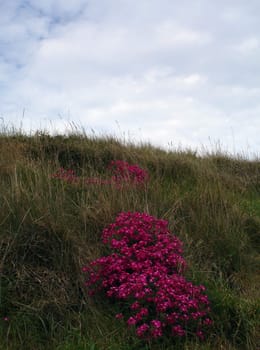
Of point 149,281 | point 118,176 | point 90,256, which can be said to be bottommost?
point 149,281

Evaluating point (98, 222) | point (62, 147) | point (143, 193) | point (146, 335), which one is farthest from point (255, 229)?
point (62, 147)

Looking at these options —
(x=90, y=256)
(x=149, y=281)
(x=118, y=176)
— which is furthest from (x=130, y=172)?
(x=149, y=281)

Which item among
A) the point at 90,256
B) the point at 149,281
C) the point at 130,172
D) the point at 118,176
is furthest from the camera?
the point at 130,172

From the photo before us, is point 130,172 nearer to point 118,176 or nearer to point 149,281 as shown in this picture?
point 118,176

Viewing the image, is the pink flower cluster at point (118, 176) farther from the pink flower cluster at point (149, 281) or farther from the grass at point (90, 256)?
the pink flower cluster at point (149, 281)

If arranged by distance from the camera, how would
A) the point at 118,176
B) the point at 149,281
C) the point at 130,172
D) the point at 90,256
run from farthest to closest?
the point at 130,172 → the point at 118,176 → the point at 90,256 → the point at 149,281

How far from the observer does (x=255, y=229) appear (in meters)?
5.96

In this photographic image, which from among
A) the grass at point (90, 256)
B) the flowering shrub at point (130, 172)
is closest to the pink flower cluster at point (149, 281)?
the grass at point (90, 256)

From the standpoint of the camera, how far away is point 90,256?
4098 mm

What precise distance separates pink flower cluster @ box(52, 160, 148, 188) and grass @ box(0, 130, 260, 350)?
0.21m

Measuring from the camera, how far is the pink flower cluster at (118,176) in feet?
19.8

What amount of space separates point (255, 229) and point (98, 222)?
2.51 m

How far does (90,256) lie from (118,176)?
2.51 meters

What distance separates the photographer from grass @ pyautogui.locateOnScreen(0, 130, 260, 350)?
3355mm
